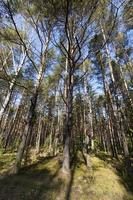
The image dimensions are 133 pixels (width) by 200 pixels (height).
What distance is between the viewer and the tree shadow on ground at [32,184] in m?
5.38

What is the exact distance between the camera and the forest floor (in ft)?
18.2

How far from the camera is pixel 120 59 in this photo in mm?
17172

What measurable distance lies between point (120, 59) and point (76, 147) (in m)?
10.6

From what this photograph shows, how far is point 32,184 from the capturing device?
601 centimetres

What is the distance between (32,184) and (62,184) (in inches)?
40.4

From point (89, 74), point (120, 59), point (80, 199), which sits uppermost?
point (120, 59)

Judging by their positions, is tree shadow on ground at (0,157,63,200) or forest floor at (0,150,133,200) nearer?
tree shadow on ground at (0,157,63,200)

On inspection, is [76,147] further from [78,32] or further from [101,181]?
[78,32]

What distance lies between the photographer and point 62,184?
6082 mm

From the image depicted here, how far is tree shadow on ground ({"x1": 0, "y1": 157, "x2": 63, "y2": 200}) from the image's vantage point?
17.6 ft

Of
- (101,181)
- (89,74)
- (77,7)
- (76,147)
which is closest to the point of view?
(101,181)

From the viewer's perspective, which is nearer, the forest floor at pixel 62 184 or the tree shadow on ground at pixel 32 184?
the tree shadow on ground at pixel 32 184

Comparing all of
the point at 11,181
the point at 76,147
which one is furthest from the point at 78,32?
the point at 11,181

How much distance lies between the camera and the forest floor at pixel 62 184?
218 inches
